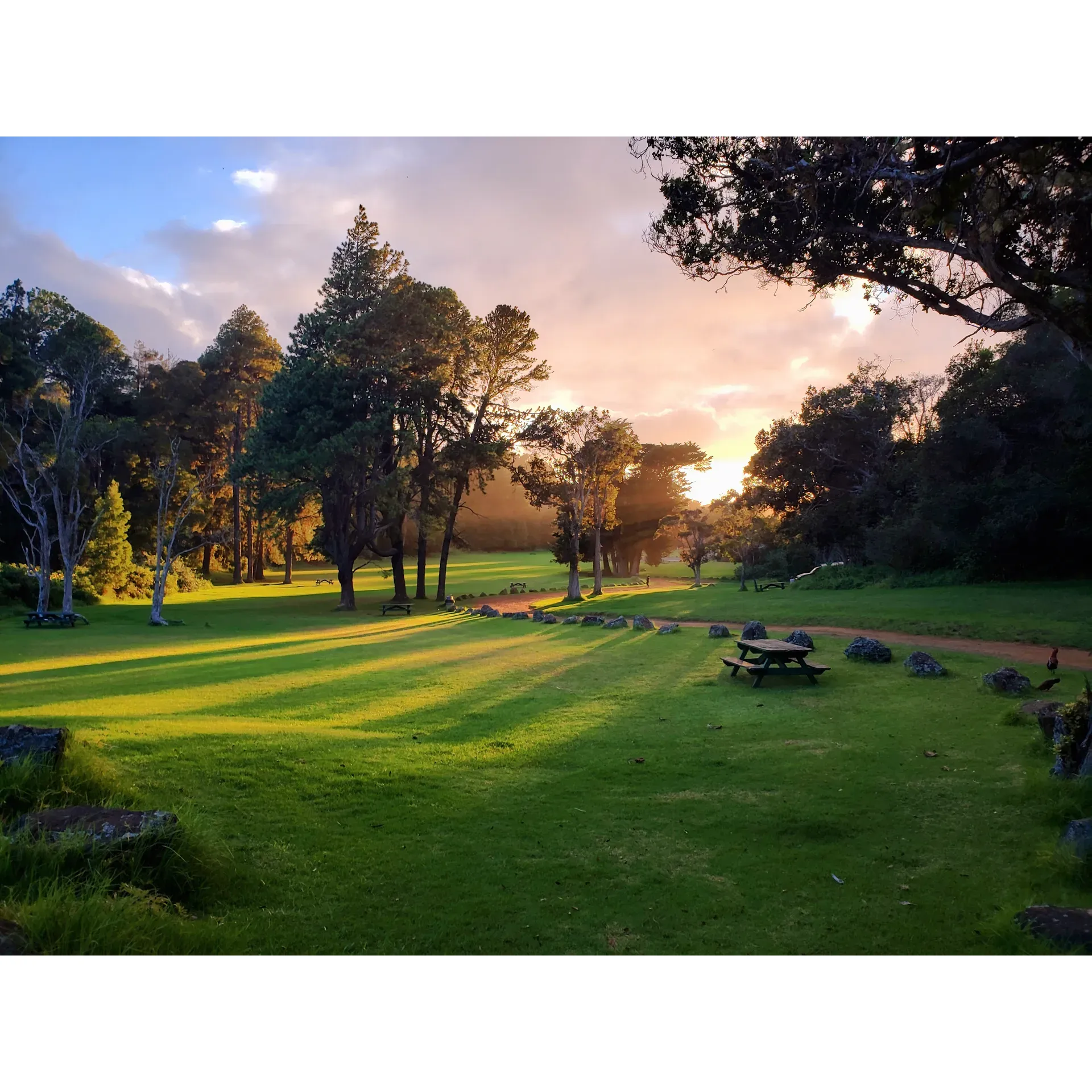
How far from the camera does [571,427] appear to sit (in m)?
31.5

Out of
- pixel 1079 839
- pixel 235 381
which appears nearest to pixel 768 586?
pixel 1079 839

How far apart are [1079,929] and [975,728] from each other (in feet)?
15.9

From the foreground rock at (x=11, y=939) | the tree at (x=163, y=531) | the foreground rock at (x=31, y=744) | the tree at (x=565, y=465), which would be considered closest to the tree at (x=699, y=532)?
the tree at (x=565, y=465)

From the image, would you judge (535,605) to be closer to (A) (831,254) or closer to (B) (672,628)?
(B) (672,628)

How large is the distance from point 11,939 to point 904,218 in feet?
28.1

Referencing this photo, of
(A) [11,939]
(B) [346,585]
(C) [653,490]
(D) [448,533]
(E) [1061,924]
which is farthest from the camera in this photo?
(C) [653,490]

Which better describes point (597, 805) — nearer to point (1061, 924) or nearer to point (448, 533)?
point (1061, 924)

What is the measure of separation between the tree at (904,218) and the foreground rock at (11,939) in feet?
24.1

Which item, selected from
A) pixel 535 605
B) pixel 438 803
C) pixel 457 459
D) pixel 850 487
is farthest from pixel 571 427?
pixel 438 803

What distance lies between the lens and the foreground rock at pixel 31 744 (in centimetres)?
425

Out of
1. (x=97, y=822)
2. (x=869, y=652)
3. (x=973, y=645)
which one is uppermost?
(x=97, y=822)

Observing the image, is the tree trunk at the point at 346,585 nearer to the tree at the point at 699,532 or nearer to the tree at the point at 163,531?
the tree at the point at 163,531

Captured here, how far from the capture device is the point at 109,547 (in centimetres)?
2886

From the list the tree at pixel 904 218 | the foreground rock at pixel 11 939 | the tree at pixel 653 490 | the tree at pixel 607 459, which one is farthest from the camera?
the tree at pixel 653 490
